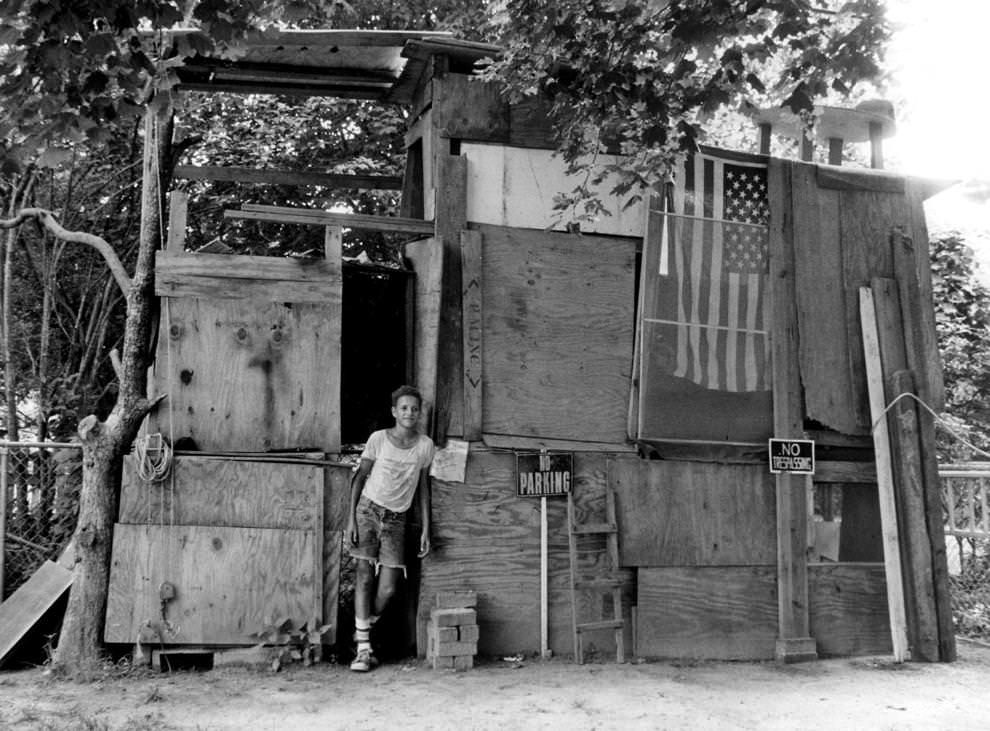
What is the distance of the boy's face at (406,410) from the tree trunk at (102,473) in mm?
1796

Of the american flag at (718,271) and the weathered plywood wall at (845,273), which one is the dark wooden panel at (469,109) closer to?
the american flag at (718,271)

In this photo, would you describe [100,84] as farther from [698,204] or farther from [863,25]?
[863,25]

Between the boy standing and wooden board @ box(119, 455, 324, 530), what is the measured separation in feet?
1.09

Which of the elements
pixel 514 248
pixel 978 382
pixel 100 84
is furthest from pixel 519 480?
pixel 978 382

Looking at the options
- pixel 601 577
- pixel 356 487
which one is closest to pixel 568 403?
pixel 601 577

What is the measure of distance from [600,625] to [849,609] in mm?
2152

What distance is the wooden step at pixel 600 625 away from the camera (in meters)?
7.25

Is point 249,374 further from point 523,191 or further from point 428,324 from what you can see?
point 523,191

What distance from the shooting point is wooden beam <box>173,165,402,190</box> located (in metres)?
8.42

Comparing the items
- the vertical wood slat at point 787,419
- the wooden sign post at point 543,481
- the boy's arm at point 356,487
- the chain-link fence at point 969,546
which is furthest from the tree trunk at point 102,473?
the chain-link fence at point 969,546

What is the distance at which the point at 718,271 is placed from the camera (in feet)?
25.8

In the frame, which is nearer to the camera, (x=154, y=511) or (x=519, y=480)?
(x=154, y=511)

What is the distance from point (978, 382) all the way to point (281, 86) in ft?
30.8

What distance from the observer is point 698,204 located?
25.8 feet
